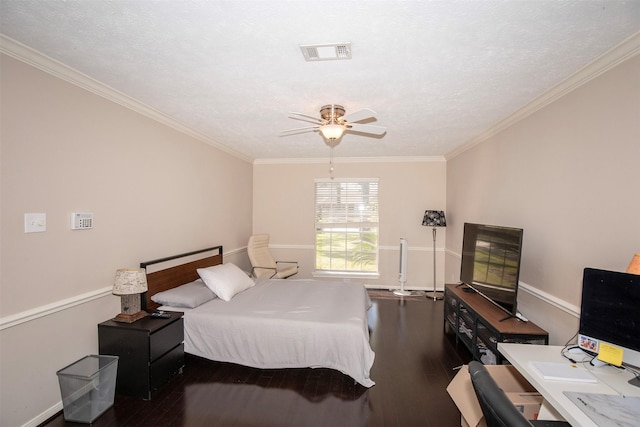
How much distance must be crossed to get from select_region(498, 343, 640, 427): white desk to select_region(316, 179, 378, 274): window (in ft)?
12.8

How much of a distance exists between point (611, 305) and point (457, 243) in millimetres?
3315

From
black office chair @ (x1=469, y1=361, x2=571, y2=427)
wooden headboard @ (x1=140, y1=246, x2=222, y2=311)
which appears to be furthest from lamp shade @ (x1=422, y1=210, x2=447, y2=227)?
black office chair @ (x1=469, y1=361, x2=571, y2=427)

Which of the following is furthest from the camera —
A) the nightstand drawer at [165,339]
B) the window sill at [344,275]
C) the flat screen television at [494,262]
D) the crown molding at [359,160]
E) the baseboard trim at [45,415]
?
the window sill at [344,275]

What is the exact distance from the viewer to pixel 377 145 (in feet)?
14.8

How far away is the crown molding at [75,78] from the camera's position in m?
1.82

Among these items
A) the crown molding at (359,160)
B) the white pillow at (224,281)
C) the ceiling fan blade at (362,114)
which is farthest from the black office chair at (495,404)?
the crown molding at (359,160)

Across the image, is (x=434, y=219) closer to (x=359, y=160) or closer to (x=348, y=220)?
(x=348, y=220)

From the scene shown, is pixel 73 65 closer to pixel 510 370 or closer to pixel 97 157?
pixel 97 157

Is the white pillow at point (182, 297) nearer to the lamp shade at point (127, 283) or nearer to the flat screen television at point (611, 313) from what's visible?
the lamp shade at point (127, 283)

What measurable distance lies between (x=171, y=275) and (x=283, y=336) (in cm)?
158

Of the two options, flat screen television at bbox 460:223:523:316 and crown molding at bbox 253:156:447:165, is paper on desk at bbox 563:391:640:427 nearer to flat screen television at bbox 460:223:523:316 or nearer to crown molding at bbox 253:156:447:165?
flat screen television at bbox 460:223:523:316

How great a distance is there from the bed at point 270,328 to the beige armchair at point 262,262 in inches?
59.0

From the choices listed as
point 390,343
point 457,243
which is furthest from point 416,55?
point 457,243

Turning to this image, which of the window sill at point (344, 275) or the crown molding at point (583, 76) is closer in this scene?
the crown molding at point (583, 76)
